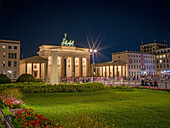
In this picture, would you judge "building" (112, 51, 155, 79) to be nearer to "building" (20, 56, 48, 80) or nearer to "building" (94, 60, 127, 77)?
"building" (94, 60, 127, 77)

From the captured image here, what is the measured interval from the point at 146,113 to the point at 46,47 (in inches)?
3097

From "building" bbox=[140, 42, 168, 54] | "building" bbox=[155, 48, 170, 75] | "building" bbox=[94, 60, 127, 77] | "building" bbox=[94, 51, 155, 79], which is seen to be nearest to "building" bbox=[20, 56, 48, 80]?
"building" bbox=[94, 60, 127, 77]

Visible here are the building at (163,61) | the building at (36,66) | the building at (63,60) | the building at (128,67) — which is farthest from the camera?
the building at (163,61)

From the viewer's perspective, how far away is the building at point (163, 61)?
346 feet

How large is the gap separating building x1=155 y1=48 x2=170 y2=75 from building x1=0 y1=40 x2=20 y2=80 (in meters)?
74.6

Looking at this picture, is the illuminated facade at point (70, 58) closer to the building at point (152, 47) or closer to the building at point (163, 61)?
the building at point (163, 61)

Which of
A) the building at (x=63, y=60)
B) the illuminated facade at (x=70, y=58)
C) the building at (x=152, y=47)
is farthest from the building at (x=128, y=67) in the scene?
the building at (x=152, y=47)

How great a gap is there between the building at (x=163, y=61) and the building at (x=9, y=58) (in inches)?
2935

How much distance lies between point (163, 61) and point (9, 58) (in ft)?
264

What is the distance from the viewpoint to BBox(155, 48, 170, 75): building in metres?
105

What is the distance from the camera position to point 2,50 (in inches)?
2744

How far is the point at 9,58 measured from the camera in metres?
70.5

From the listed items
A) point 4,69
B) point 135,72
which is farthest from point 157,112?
point 135,72

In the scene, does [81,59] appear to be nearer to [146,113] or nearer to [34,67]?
[34,67]
